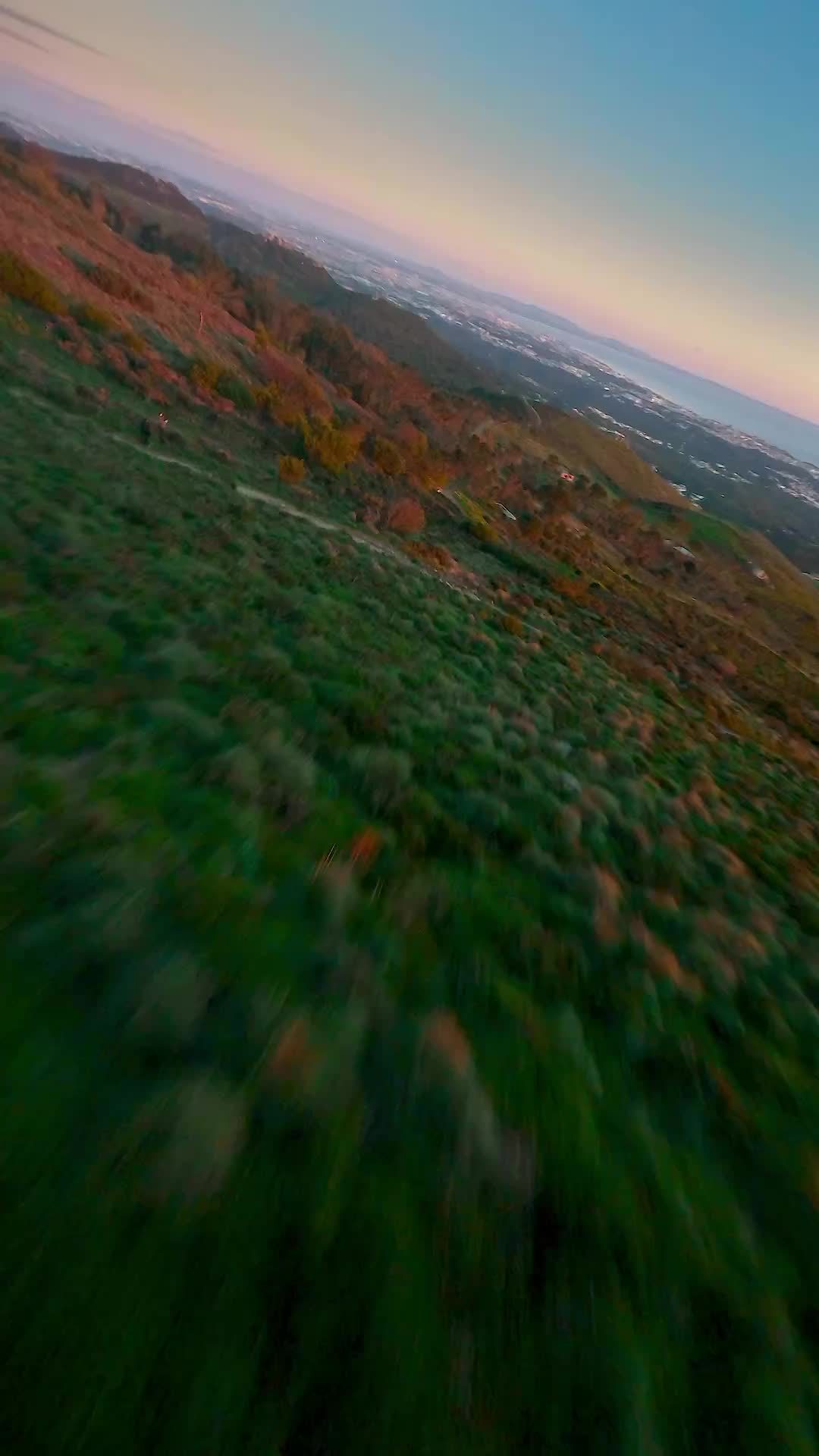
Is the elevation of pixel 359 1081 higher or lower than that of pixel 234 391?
higher

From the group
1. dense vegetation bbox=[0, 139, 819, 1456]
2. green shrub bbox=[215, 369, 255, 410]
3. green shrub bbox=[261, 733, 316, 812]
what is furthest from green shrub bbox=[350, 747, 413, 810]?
green shrub bbox=[215, 369, 255, 410]

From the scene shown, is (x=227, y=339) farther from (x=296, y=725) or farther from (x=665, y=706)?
(x=296, y=725)

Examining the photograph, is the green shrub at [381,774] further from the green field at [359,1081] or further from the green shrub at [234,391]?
the green shrub at [234,391]

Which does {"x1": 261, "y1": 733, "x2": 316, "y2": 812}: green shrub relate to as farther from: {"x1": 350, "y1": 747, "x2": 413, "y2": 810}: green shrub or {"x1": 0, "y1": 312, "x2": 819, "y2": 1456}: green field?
{"x1": 350, "y1": 747, "x2": 413, "y2": 810}: green shrub

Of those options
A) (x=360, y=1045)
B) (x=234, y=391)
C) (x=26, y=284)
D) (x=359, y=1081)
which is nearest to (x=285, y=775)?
(x=360, y=1045)

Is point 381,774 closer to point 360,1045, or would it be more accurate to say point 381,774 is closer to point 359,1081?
point 360,1045

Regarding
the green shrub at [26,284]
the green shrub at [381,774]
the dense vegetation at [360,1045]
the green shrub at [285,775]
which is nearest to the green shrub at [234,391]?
the green shrub at [26,284]
